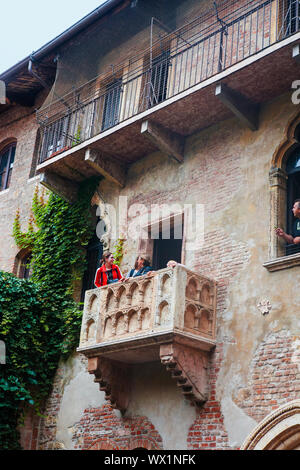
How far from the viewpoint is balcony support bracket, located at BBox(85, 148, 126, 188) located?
12891mm

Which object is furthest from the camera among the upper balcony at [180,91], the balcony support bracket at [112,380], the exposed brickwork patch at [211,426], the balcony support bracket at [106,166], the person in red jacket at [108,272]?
the balcony support bracket at [106,166]

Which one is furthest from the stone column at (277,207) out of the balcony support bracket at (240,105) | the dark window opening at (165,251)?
the dark window opening at (165,251)

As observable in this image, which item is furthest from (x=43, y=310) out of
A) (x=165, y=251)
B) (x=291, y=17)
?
(x=291, y=17)

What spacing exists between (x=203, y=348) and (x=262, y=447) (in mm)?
1781

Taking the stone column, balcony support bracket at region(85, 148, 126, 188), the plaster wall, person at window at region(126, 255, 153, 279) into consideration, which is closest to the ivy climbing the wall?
the plaster wall

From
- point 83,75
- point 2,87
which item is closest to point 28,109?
point 2,87

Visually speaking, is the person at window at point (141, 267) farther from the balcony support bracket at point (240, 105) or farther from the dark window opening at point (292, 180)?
the balcony support bracket at point (240, 105)

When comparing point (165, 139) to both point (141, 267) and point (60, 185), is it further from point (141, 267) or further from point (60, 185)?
point (60, 185)

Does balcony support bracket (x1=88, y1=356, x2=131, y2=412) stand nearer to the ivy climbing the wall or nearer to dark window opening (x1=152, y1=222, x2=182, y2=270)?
the ivy climbing the wall

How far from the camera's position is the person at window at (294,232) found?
9.56 meters

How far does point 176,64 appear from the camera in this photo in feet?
41.2

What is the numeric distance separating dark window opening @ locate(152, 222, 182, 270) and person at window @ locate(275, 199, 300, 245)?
2.93 m

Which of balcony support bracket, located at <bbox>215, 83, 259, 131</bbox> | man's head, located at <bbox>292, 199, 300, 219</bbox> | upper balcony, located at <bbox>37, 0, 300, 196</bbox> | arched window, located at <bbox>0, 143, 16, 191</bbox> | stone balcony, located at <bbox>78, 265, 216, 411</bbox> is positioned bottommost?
stone balcony, located at <bbox>78, 265, 216, 411</bbox>

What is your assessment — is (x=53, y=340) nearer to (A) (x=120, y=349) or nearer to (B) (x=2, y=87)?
(A) (x=120, y=349)
